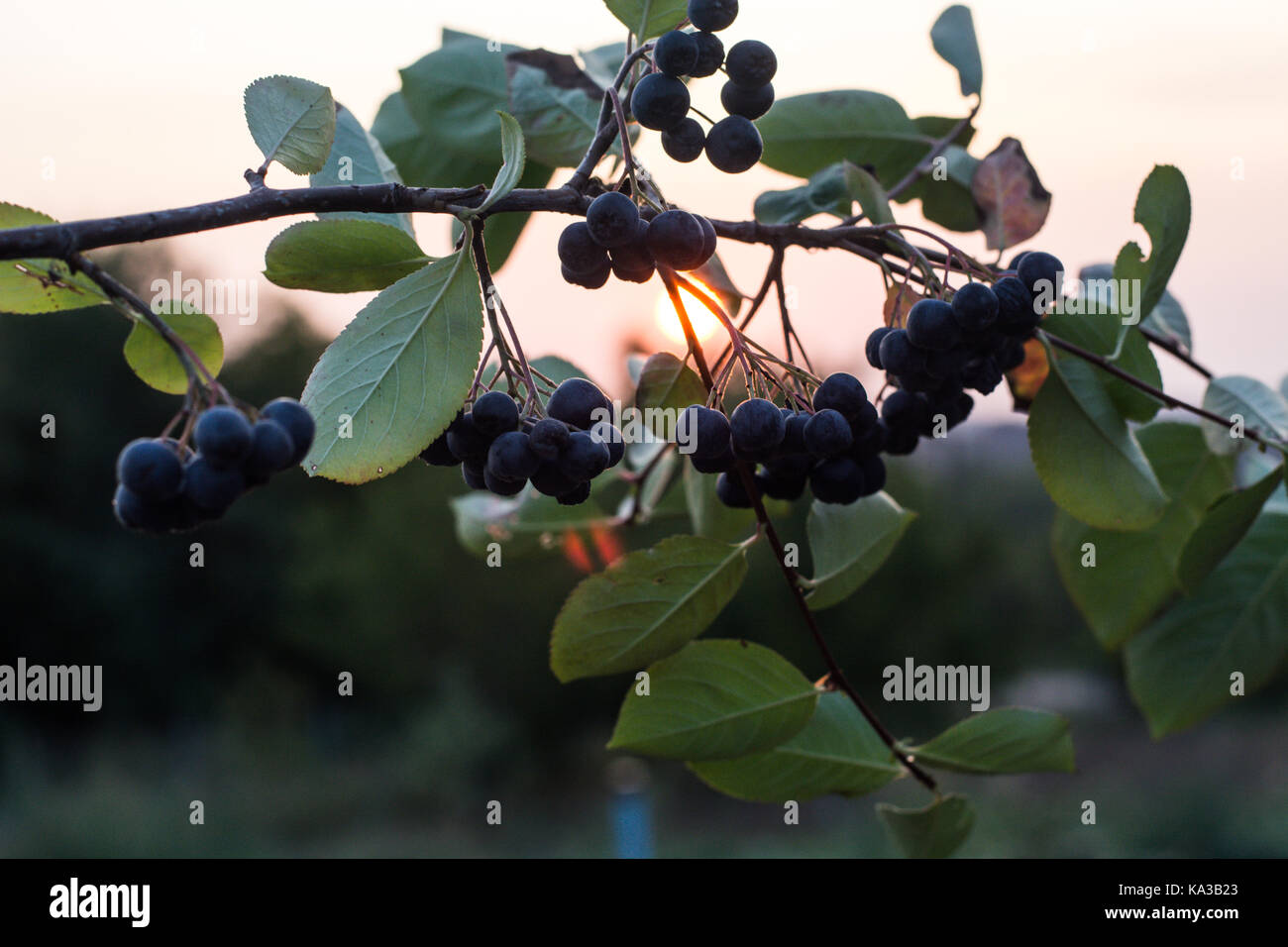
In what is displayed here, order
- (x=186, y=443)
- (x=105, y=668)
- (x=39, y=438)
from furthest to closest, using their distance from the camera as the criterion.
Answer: (x=39, y=438)
(x=105, y=668)
(x=186, y=443)

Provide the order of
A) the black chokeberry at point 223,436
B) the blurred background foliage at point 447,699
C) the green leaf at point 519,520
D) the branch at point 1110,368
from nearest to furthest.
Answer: the black chokeberry at point 223,436 → the branch at point 1110,368 → the green leaf at point 519,520 → the blurred background foliage at point 447,699

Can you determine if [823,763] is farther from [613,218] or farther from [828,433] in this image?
[613,218]

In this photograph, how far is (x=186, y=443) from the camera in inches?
17.6

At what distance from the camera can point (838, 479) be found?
0.66m

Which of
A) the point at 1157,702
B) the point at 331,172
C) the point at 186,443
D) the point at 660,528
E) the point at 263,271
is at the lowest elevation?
the point at 1157,702

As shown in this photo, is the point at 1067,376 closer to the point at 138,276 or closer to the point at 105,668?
the point at 105,668

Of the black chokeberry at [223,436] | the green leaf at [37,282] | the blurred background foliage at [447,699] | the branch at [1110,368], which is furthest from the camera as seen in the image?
the blurred background foliage at [447,699]

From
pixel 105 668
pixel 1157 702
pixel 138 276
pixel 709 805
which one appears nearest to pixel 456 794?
pixel 709 805

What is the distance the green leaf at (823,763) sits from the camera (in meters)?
0.83

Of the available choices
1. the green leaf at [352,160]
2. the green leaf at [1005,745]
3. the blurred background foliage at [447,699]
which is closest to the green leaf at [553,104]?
the green leaf at [352,160]

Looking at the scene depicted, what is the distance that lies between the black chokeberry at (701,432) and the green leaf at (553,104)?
33 cm

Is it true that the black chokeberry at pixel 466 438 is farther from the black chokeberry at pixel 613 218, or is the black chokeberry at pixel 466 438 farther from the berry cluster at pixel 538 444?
the black chokeberry at pixel 613 218

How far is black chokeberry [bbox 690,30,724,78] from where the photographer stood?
56 cm

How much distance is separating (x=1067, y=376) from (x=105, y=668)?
1038 centimetres
